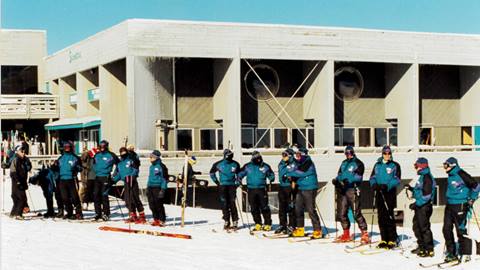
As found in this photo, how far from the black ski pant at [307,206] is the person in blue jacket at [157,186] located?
3389 mm

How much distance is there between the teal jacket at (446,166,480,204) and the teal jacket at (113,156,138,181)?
7.80 metres

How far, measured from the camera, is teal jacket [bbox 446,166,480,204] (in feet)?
41.5

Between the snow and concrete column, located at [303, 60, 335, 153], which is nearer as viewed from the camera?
the snow

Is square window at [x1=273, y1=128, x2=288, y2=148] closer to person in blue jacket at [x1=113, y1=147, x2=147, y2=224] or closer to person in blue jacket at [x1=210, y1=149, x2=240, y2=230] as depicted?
person in blue jacket at [x1=113, y1=147, x2=147, y2=224]

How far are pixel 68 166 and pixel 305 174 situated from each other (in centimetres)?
590

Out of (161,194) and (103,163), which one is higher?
(103,163)

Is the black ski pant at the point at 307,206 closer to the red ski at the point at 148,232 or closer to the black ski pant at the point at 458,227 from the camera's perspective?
the red ski at the point at 148,232

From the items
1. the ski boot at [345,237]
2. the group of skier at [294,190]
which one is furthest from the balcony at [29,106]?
the ski boot at [345,237]

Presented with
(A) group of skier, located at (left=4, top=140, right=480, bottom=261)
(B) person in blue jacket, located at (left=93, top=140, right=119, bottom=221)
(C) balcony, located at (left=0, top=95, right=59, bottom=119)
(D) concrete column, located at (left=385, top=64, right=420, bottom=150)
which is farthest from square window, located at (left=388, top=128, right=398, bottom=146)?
(B) person in blue jacket, located at (left=93, top=140, right=119, bottom=221)

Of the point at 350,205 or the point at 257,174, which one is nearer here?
the point at 350,205

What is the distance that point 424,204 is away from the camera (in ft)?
43.3

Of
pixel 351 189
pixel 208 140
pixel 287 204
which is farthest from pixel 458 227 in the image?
pixel 208 140

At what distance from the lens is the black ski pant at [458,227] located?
12680 mm

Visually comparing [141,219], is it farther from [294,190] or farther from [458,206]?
[458,206]
